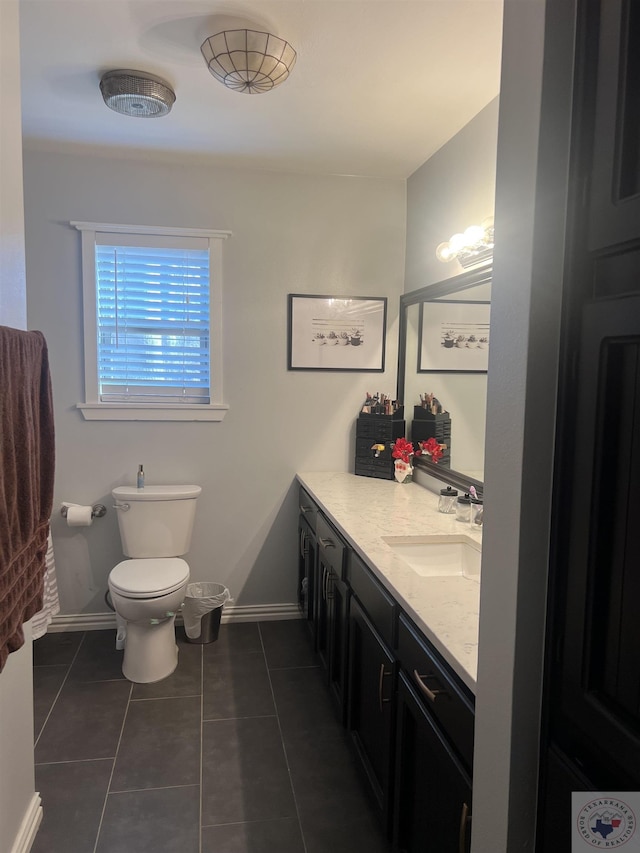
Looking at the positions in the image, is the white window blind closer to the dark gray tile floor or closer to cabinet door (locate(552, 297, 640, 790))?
the dark gray tile floor

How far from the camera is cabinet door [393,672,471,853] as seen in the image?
49.4 inches

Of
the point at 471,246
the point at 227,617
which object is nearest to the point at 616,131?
the point at 471,246

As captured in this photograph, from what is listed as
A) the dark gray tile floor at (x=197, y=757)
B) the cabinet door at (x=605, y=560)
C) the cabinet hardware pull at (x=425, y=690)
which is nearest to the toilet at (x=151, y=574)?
the dark gray tile floor at (x=197, y=757)

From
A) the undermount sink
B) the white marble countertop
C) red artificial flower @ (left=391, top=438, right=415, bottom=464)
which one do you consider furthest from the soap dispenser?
red artificial flower @ (left=391, top=438, right=415, bottom=464)

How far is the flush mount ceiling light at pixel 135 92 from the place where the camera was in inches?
86.2

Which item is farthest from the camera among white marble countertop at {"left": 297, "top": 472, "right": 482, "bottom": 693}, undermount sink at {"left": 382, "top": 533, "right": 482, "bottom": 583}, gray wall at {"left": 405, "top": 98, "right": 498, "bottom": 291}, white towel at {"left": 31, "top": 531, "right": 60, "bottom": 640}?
white towel at {"left": 31, "top": 531, "right": 60, "bottom": 640}

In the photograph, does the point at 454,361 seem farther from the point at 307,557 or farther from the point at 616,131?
the point at 616,131

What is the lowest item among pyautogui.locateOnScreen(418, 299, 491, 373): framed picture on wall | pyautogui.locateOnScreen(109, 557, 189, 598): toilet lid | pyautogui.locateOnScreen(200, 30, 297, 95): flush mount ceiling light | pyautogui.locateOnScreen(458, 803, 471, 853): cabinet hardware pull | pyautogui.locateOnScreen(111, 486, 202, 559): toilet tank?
pyautogui.locateOnScreen(109, 557, 189, 598): toilet lid

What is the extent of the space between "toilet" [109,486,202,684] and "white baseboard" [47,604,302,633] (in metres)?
0.22

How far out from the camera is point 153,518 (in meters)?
3.07

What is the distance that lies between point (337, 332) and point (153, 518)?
142cm

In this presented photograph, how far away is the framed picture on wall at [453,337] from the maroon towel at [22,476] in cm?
160

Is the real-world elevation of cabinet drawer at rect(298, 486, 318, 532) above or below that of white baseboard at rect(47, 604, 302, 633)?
above

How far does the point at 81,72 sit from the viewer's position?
86.5 inches
